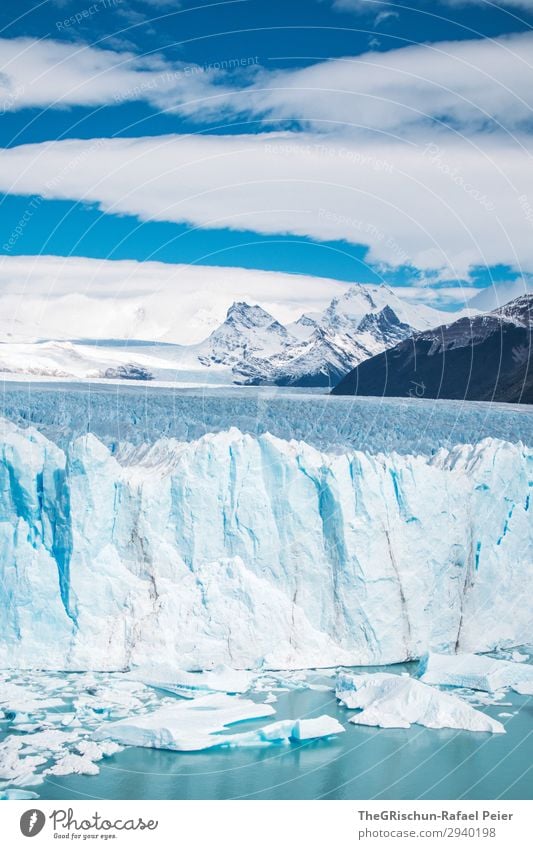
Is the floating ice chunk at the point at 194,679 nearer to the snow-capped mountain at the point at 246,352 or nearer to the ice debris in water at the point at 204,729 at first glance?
the ice debris in water at the point at 204,729

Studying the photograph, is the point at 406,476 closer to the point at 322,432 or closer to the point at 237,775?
the point at 322,432

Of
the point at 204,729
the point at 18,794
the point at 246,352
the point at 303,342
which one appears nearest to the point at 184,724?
the point at 204,729

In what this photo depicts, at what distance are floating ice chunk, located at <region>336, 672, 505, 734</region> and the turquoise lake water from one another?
0.12 meters

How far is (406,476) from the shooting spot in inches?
505

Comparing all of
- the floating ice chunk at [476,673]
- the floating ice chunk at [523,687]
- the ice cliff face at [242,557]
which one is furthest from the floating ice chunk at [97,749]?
the floating ice chunk at [523,687]

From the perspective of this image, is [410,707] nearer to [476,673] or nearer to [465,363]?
[476,673]

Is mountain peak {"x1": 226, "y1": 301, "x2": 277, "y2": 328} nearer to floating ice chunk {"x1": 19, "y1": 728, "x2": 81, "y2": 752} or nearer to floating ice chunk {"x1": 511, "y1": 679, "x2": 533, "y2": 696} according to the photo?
floating ice chunk {"x1": 511, "y1": 679, "x2": 533, "y2": 696}

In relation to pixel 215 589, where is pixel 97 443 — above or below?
above

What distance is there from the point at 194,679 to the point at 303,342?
94.7 ft

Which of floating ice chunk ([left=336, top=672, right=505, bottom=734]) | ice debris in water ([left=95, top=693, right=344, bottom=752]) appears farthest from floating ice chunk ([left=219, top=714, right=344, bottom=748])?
floating ice chunk ([left=336, top=672, right=505, bottom=734])

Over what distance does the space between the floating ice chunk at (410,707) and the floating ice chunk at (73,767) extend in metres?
3.13

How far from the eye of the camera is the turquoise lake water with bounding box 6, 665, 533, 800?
882 centimetres
